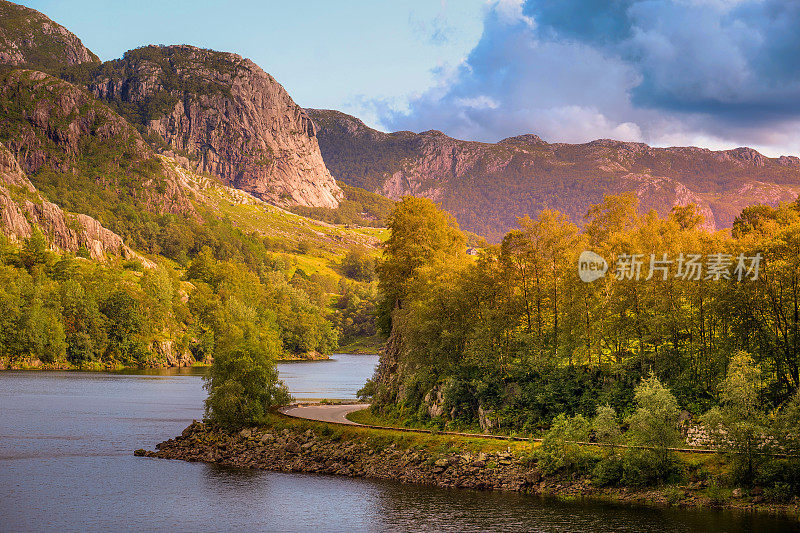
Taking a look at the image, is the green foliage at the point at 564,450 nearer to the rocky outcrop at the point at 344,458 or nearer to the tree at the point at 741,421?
the rocky outcrop at the point at 344,458

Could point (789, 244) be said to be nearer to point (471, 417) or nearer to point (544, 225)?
point (544, 225)

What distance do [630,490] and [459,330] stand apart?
26.7 metres

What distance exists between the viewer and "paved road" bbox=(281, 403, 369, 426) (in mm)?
81144

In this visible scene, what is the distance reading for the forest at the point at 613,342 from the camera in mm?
55000

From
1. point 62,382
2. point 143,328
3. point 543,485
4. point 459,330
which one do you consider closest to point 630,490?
point 543,485

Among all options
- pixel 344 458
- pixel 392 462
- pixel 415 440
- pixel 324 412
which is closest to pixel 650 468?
pixel 415 440

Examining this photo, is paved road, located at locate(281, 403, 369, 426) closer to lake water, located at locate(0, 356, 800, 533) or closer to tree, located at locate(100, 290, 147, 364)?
lake water, located at locate(0, 356, 800, 533)

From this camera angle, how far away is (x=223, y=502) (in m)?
55.9

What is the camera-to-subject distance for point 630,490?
5497 centimetres

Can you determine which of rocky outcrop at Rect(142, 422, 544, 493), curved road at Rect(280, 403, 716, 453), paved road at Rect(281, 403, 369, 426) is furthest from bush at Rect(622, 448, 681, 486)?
paved road at Rect(281, 403, 369, 426)

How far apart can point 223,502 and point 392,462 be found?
1638cm

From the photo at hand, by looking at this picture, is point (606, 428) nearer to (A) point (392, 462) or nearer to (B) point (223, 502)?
(A) point (392, 462)
